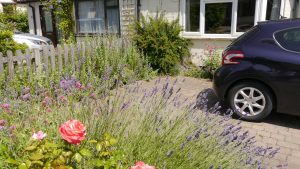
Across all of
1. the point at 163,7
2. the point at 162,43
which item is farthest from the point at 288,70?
the point at 163,7

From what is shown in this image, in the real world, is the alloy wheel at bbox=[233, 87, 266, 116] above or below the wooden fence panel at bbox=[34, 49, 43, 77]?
below

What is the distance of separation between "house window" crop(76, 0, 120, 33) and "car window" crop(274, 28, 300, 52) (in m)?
7.62

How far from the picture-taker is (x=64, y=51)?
607 centimetres

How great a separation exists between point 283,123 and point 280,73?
0.93 meters

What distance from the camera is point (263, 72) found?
4.31 metres

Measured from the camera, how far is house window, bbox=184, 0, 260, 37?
7805mm

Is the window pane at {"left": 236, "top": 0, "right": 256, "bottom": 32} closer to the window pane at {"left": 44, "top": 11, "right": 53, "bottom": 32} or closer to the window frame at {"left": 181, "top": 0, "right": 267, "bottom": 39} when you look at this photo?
the window frame at {"left": 181, "top": 0, "right": 267, "bottom": 39}

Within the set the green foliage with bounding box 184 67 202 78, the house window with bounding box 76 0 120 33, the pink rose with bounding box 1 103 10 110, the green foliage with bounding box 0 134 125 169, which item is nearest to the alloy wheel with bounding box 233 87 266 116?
the green foliage with bounding box 0 134 125 169

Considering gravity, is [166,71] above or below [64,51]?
below

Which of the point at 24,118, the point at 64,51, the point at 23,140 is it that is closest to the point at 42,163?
the point at 23,140

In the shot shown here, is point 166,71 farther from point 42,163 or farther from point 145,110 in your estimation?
point 42,163

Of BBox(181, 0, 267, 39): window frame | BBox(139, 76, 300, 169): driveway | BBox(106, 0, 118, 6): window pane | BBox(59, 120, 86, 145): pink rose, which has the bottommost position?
BBox(139, 76, 300, 169): driveway

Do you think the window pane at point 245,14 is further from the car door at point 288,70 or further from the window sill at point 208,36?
the car door at point 288,70

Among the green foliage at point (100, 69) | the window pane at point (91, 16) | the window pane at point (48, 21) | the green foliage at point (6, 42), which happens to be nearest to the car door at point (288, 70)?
the green foliage at point (100, 69)
